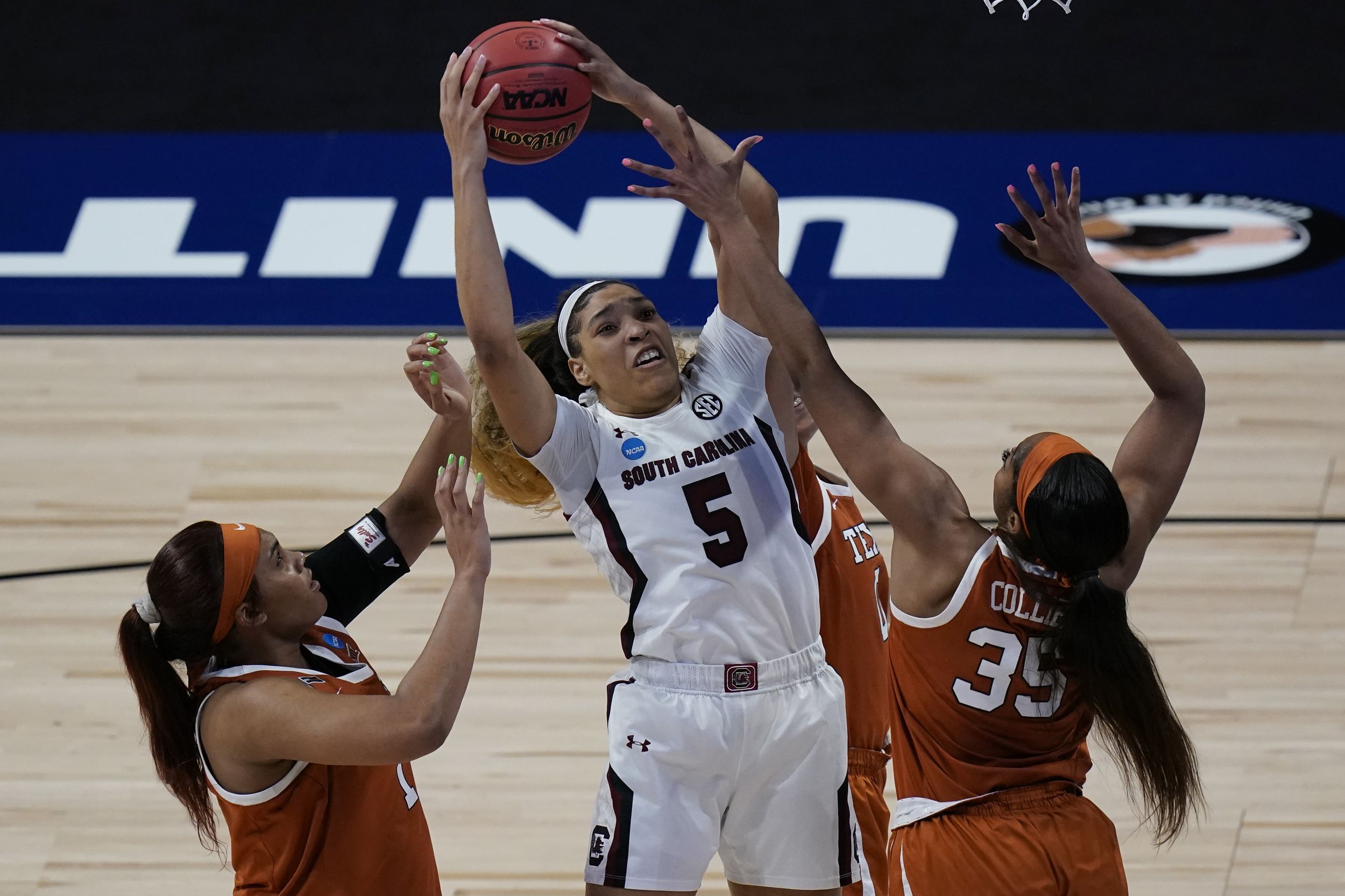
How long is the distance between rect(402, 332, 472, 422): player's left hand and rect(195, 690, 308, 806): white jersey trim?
734 millimetres

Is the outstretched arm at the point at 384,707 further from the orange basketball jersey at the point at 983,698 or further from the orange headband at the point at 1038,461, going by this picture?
the orange headband at the point at 1038,461

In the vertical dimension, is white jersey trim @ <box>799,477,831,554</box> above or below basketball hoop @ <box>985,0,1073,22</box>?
below

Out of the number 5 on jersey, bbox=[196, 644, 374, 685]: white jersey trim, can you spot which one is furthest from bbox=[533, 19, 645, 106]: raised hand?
bbox=[196, 644, 374, 685]: white jersey trim

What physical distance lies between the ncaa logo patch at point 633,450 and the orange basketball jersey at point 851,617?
593 mm

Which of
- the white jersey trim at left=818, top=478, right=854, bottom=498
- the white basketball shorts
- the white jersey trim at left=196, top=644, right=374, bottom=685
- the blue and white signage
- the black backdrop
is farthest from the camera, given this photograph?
the black backdrop

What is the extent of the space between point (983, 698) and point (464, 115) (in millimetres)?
1525

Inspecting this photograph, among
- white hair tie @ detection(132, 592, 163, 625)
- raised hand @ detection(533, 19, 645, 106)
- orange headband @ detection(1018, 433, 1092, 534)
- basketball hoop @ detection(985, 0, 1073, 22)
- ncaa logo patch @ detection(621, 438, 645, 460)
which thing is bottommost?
white hair tie @ detection(132, 592, 163, 625)

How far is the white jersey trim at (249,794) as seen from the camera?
2.98 meters

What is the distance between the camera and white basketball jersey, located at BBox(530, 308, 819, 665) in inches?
129

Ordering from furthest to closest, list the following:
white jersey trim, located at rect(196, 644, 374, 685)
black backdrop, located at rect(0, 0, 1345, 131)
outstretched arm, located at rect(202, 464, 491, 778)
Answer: black backdrop, located at rect(0, 0, 1345, 131) < white jersey trim, located at rect(196, 644, 374, 685) < outstretched arm, located at rect(202, 464, 491, 778)

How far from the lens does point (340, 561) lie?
347 centimetres

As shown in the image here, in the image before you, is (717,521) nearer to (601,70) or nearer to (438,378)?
(438,378)

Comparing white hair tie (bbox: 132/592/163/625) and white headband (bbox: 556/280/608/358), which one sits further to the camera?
white headband (bbox: 556/280/608/358)

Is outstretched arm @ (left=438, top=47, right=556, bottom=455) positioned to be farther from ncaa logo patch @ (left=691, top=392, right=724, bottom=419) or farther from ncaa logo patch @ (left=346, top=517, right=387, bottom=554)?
ncaa logo patch @ (left=346, top=517, right=387, bottom=554)
